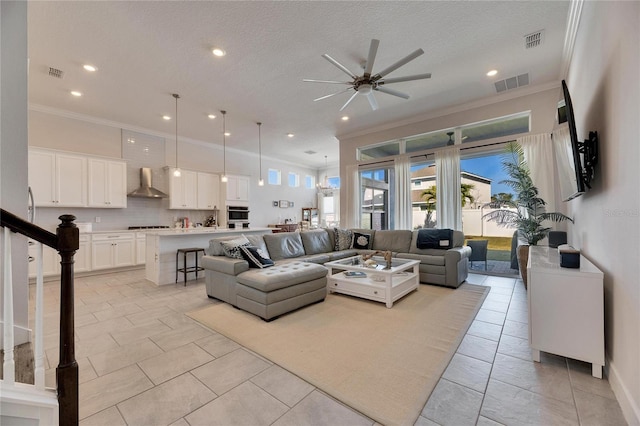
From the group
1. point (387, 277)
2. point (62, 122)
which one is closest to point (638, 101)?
point (387, 277)

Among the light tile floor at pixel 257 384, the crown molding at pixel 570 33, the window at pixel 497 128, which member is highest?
the crown molding at pixel 570 33

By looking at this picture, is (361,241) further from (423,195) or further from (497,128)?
(497,128)

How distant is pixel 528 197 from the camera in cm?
423

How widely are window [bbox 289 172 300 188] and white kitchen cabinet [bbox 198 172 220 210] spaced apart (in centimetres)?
313

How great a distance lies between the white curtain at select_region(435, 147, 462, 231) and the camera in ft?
17.7

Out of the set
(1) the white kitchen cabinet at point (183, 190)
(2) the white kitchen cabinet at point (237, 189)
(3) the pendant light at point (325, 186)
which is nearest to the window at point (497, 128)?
(3) the pendant light at point (325, 186)

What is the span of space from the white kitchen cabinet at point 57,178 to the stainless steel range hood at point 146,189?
0.95 meters

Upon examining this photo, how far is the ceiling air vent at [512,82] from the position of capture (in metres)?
4.16

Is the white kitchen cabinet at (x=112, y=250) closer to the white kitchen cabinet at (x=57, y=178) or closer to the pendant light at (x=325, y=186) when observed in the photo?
the white kitchen cabinet at (x=57, y=178)

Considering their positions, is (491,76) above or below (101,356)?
above

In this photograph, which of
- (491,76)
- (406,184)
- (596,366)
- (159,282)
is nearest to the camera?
(596,366)

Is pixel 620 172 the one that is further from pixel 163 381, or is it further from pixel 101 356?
pixel 101 356

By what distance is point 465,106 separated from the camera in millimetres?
5180

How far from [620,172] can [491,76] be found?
3194mm
